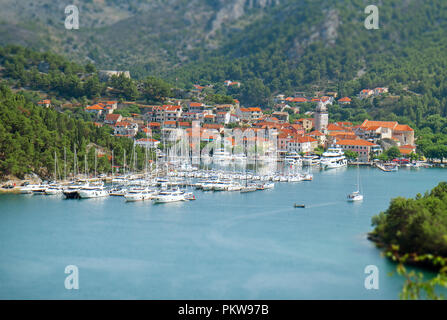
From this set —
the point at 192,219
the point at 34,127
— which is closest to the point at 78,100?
the point at 34,127

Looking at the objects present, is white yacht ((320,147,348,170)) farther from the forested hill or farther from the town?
the forested hill

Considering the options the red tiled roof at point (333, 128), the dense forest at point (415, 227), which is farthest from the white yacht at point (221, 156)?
the dense forest at point (415, 227)

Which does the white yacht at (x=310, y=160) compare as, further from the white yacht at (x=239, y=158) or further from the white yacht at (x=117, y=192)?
the white yacht at (x=117, y=192)

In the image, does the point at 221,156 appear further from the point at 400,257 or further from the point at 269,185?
the point at 400,257

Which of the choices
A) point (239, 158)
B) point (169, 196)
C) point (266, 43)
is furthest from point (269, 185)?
point (266, 43)

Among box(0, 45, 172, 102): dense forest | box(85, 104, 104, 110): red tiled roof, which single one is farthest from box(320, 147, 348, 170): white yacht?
box(85, 104, 104, 110): red tiled roof

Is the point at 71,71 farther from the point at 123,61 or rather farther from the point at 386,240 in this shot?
→ the point at 386,240
